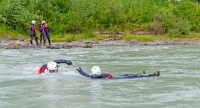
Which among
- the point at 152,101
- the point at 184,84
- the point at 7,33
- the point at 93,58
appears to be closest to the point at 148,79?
the point at 184,84

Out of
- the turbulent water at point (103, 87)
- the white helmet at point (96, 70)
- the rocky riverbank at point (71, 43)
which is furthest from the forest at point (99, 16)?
the white helmet at point (96, 70)

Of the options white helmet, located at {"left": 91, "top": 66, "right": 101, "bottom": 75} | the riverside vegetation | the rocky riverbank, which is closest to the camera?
white helmet, located at {"left": 91, "top": 66, "right": 101, "bottom": 75}

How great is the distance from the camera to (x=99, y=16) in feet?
130

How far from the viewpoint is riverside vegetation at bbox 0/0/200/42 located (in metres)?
35.3

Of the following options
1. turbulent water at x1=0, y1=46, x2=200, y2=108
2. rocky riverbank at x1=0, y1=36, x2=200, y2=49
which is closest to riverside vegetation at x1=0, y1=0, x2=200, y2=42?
rocky riverbank at x1=0, y1=36, x2=200, y2=49

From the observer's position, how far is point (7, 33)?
33.6 metres

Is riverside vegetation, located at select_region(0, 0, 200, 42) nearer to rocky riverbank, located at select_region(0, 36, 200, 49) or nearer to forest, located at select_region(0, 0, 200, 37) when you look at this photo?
forest, located at select_region(0, 0, 200, 37)

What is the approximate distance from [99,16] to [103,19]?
0.62m

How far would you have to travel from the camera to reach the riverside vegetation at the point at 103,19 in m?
35.3

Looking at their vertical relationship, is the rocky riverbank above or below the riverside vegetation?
below

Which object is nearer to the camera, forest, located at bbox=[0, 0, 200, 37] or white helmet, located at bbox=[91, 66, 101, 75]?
white helmet, located at bbox=[91, 66, 101, 75]

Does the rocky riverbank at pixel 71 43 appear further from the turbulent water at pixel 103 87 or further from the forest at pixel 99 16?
the turbulent water at pixel 103 87

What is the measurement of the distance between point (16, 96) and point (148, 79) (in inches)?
196

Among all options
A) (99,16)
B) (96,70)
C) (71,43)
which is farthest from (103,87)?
(99,16)
